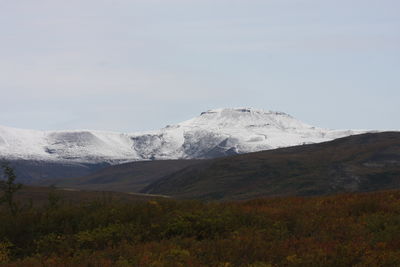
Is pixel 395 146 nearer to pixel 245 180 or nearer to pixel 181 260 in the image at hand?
pixel 245 180

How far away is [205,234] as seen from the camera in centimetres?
1307

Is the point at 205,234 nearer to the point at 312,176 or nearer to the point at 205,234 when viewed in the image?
the point at 205,234

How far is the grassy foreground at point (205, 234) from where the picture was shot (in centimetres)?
1024

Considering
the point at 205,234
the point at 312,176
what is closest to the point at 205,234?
the point at 205,234

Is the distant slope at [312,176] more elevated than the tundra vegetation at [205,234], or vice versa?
the tundra vegetation at [205,234]

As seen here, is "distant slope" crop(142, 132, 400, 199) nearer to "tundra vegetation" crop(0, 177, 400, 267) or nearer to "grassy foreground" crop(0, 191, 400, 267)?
"grassy foreground" crop(0, 191, 400, 267)

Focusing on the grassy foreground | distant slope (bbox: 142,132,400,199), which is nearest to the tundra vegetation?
the grassy foreground

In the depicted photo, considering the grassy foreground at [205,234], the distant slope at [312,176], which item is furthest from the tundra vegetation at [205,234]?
the distant slope at [312,176]

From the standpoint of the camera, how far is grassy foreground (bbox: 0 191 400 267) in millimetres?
10242

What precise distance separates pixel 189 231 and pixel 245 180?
171 metres

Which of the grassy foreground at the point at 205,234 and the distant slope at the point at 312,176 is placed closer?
the grassy foreground at the point at 205,234

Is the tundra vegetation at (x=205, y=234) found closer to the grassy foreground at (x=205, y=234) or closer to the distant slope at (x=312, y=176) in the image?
the grassy foreground at (x=205, y=234)

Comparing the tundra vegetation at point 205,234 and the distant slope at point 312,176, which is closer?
the tundra vegetation at point 205,234

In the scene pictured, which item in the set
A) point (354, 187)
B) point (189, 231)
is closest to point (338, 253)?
point (189, 231)
